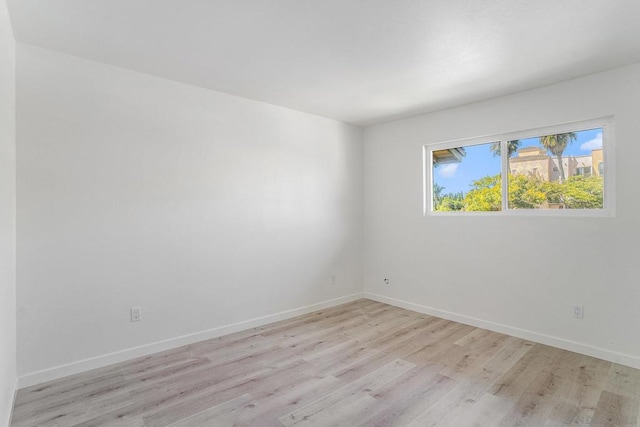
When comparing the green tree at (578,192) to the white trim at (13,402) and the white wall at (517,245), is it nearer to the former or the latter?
the white wall at (517,245)

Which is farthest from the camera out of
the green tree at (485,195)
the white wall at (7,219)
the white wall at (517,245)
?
the green tree at (485,195)

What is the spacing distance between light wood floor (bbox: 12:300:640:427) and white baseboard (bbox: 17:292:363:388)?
6 centimetres

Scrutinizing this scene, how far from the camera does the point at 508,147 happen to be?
3.43 meters

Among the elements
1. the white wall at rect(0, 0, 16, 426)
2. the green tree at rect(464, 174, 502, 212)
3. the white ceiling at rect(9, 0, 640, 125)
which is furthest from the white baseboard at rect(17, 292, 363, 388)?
the white ceiling at rect(9, 0, 640, 125)

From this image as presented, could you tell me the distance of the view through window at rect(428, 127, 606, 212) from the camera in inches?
115

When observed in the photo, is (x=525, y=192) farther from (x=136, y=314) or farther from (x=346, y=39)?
(x=136, y=314)

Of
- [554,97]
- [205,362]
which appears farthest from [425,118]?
[205,362]

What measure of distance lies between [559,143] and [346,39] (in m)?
2.31

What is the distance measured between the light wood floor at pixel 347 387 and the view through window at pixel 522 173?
1381mm

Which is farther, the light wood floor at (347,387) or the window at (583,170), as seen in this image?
the window at (583,170)

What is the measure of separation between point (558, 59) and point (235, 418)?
3397mm

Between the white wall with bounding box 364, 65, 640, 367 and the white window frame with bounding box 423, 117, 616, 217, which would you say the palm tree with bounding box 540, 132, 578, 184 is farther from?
the white wall with bounding box 364, 65, 640, 367

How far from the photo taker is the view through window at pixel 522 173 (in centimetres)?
293

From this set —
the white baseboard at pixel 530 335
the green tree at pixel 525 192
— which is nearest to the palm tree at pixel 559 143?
the green tree at pixel 525 192
